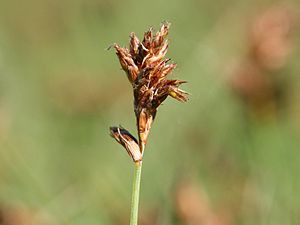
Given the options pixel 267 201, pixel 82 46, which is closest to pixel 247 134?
pixel 267 201

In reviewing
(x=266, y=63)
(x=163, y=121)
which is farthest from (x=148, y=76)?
(x=163, y=121)

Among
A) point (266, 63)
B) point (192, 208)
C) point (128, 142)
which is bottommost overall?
point (128, 142)

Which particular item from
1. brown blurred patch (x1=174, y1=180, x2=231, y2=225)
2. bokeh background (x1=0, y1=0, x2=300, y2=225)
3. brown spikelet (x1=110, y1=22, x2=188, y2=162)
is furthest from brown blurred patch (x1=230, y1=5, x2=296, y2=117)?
brown spikelet (x1=110, y1=22, x2=188, y2=162)

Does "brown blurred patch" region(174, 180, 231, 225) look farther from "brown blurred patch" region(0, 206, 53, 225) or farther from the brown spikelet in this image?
the brown spikelet

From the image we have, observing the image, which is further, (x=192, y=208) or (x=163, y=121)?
(x=163, y=121)

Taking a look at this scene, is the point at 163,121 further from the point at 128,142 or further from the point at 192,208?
the point at 128,142

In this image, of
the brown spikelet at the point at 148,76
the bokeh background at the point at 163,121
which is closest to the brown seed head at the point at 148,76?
the brown spikelet at the point at 148,76

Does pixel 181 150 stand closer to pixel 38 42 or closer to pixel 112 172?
pixel 112 172
